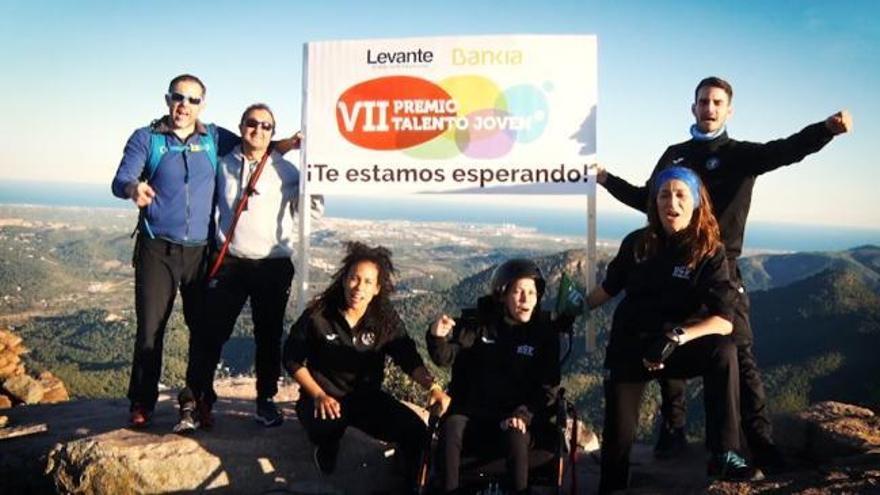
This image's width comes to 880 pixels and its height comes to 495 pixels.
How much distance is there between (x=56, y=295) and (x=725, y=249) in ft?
512

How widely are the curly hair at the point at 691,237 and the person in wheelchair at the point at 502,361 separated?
0.81 metres

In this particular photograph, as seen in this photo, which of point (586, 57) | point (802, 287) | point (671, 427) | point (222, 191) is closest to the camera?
point (222, 191)

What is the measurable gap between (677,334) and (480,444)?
1450mm

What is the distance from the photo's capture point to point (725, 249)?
16.6ft

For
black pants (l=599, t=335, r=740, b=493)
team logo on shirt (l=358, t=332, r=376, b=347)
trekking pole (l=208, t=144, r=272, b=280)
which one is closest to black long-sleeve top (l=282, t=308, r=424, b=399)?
team logo on shirt (l=358, t=332, r=376, b=347)

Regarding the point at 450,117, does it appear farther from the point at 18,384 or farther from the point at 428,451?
the point at 18,384

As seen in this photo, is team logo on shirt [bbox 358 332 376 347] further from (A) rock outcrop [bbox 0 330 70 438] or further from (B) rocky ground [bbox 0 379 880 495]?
(A) rock outcrop [bbox 0 330 70 438]

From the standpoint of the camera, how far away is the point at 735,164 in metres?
5.28

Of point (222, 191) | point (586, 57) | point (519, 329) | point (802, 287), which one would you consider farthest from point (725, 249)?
point (802, 287)

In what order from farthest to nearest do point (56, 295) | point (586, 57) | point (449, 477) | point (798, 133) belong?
point (56, 295)
point (586, 57)
point (798, 133)
point (449, 477)

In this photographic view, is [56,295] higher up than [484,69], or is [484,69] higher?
[484,69]

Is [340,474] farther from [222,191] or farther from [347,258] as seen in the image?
[222,191]

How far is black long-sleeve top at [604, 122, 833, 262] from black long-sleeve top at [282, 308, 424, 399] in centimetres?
258

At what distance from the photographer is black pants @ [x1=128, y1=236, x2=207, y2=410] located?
208 inches
